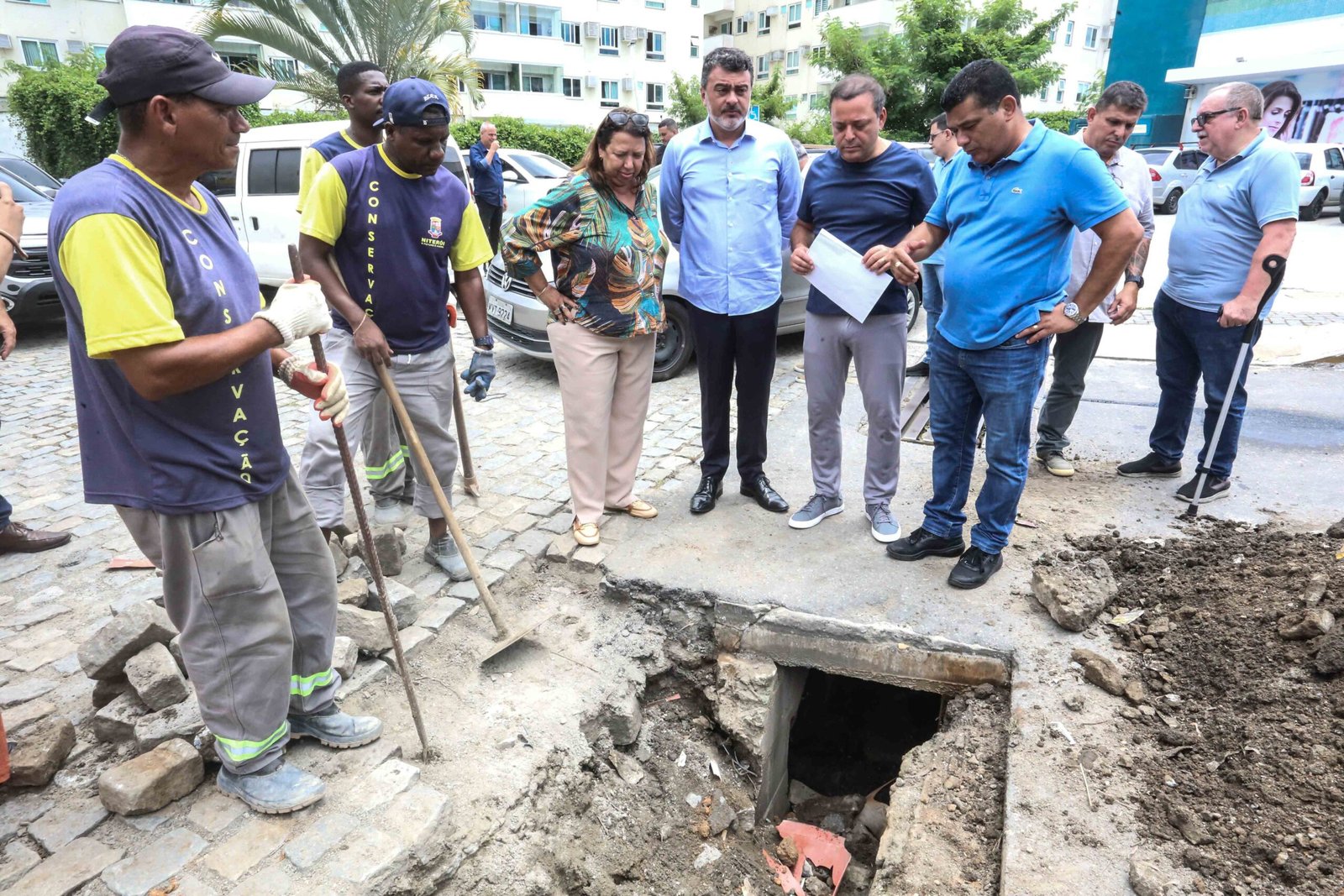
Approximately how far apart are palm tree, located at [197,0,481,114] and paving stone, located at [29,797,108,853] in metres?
13.0

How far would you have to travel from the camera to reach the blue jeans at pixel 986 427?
335 cm

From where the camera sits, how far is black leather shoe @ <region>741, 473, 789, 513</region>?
4.38m

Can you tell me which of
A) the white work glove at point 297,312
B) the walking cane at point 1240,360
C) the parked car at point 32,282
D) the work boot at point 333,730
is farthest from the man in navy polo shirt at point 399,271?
the parked car at point 32,282

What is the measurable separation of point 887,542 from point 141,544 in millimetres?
3110

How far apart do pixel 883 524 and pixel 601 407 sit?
5.02 ft

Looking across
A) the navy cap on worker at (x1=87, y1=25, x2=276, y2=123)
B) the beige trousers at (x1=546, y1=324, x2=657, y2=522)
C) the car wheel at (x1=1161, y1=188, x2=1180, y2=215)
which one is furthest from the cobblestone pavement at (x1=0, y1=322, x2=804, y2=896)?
the car wheel at (x1=1161, y1=188, x2=1180, y2=215)

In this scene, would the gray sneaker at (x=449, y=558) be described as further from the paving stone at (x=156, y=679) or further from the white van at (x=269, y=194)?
the white van at (x=269, y=194)

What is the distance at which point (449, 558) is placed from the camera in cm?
386

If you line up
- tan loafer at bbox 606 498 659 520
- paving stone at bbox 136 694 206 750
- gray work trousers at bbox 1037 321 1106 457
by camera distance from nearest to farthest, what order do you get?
1. paving stone at bbox 136 694 206 750
2. tan loafer at bbox 606 498 659 520
3. gray work trousers at bbox 1037 321 1106 457

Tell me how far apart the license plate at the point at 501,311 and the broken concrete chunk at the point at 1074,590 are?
188 inches

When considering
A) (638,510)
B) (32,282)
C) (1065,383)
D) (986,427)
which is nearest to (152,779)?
(638,510)

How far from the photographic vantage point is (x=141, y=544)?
223 centimetres

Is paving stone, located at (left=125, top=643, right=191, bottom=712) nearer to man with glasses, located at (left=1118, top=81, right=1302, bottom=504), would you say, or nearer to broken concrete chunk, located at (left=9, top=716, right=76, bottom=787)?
broken concrete chunk, located at (left=9, top=716, right=76, bottom=787)

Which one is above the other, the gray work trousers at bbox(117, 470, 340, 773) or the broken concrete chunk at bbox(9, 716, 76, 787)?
the gray work trousers at bbox(117, 470, 340, 773)
